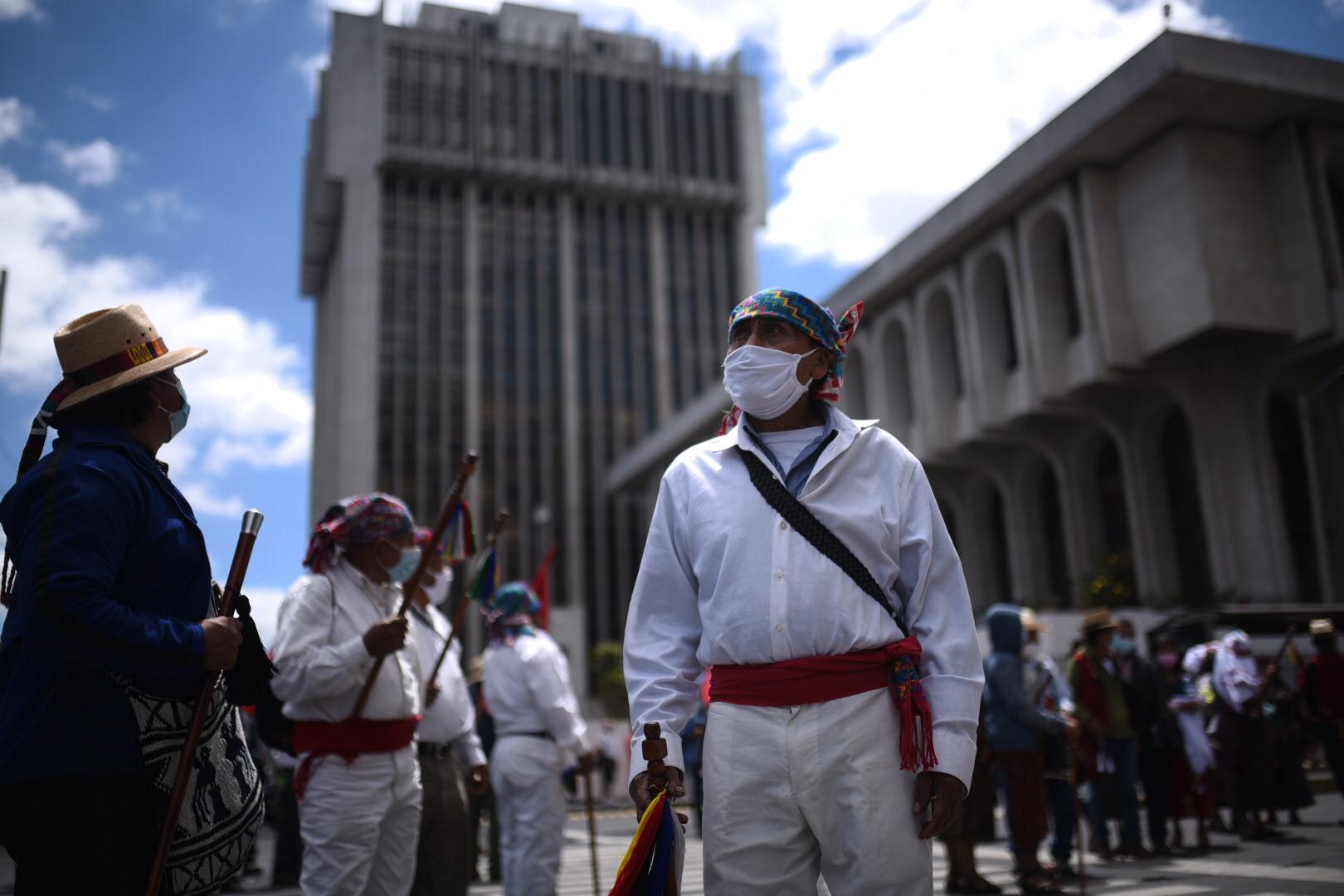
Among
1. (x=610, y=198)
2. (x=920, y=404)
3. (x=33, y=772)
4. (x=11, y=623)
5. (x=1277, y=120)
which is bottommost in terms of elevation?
(x=33, y=772)

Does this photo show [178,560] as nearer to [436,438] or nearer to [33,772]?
[33,772]

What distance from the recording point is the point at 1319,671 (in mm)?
10555

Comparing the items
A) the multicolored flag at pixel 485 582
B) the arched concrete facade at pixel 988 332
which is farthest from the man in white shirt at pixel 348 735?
the arched concrete facade at pixel 988 332

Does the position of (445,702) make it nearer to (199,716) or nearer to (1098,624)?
(199,716)

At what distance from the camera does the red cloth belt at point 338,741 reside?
187 inches

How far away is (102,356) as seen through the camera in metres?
3.23

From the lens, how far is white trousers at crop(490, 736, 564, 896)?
698cm

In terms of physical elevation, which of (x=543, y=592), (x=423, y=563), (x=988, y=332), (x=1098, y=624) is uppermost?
(x=988, y=332)

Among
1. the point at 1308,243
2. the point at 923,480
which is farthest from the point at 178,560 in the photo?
the point at 1308,243

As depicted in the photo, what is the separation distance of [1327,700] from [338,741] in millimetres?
9378

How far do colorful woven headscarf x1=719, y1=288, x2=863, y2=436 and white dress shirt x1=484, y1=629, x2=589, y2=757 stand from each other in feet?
13.8

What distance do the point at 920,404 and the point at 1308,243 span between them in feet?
33.6

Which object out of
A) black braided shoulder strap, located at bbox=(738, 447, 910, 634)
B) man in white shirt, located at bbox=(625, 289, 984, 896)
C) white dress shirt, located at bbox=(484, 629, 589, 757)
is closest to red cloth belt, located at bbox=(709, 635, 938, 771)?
man in white shirt, located at bbox=(625, 289, 984, 896)

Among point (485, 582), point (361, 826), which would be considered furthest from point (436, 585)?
point (485, 582)
